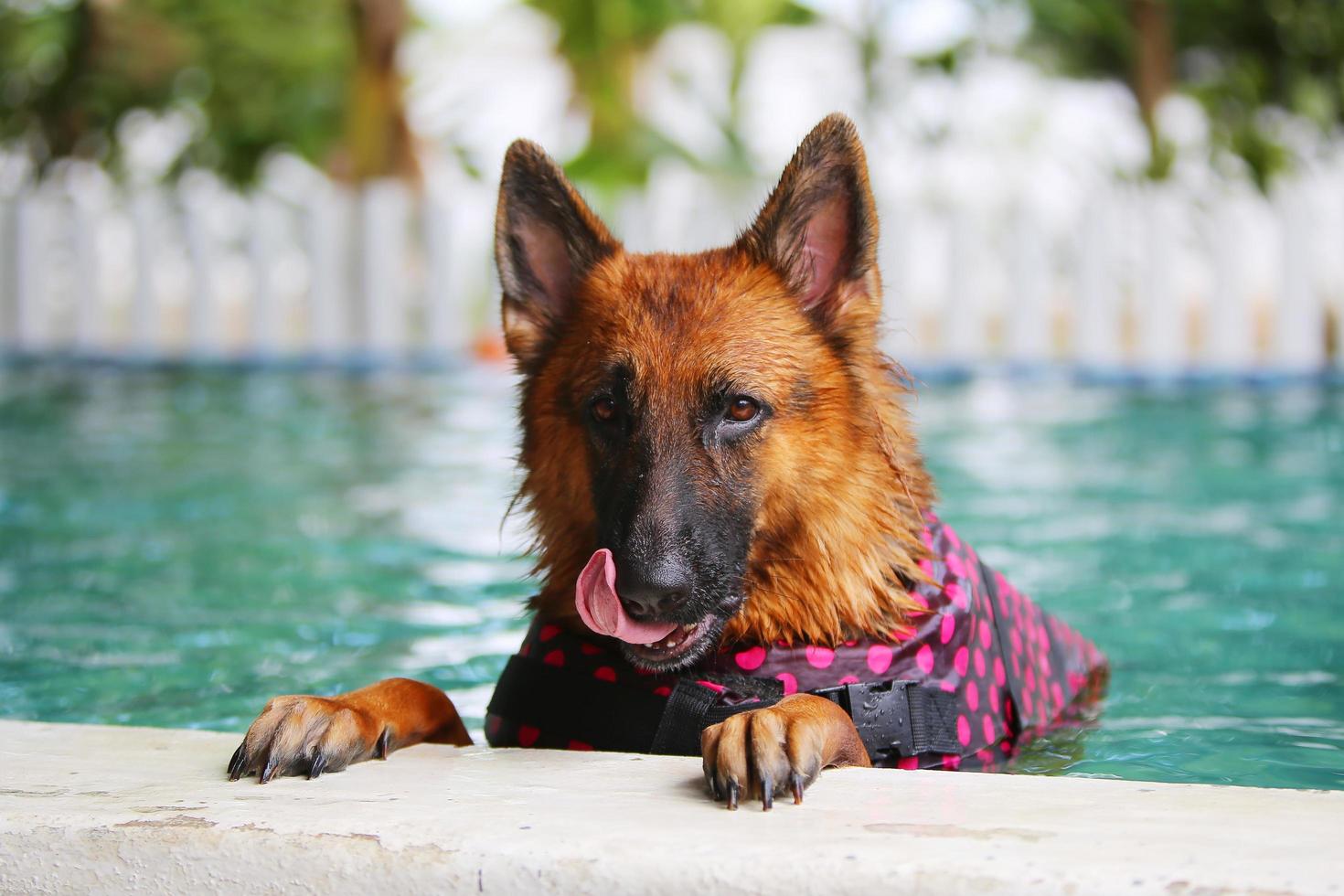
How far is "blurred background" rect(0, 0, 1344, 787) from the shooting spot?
471cm

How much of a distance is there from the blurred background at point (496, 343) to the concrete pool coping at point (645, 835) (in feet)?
3.78

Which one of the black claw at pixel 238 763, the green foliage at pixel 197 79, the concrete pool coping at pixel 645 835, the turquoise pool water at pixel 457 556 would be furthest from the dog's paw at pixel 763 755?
the green foliage at pixel 197 79

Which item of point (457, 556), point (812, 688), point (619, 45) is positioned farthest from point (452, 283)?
point (812, 688)

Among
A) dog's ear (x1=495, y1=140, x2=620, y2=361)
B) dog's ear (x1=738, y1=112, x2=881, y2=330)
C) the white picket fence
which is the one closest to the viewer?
dog's ear (x1=738, y1=112, x2=881, y2=330)

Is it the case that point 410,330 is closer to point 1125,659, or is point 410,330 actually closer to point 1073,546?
point 1073,546

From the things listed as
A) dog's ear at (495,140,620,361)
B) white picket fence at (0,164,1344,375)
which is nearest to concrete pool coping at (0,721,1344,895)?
dog's ear at (495,140,620,361)

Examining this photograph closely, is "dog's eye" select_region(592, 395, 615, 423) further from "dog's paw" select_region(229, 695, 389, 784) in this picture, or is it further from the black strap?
"dog's paw" select_region(229, 695, 389, 784)

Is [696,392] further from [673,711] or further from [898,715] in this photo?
[898,715]

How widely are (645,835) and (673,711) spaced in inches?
31.8

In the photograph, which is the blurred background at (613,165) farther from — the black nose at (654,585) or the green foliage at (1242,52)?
the black nose at (654,585)

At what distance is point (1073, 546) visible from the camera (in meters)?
6.37

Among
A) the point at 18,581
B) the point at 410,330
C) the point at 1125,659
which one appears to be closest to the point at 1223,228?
the point at 410,330

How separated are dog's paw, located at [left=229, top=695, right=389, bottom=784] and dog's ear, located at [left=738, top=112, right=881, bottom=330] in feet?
4.47

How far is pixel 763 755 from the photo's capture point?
7.25 ft
